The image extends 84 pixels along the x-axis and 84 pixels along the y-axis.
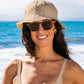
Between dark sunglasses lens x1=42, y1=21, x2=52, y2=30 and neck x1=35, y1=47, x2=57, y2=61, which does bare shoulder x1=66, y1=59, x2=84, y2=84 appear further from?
dark sunglasses lens x1=42, y1=21, x2=52, y2=30

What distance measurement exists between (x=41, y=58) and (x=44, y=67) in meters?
0.10

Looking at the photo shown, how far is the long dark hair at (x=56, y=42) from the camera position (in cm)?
254

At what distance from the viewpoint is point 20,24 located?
2.52 meters

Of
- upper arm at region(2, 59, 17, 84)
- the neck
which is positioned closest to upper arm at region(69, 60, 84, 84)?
the neck

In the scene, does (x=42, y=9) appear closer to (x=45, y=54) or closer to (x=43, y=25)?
(x=43, y=25)

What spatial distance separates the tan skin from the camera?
7.77ft

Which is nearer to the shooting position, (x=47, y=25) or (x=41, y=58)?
(x=47, y=25)

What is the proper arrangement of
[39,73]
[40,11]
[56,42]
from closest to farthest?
[40,11], [39,73], [56,42]

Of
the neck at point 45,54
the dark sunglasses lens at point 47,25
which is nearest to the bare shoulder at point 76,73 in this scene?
the neck at point 45,54

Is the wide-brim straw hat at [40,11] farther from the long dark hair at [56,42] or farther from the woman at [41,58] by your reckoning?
the long dark hair at [56,42]

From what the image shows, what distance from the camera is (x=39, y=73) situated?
8.06 feet

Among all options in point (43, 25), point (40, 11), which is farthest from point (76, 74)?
point (40, 11)

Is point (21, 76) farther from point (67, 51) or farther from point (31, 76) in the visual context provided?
point (67, 51)

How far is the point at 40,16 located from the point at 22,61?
1.80ft
